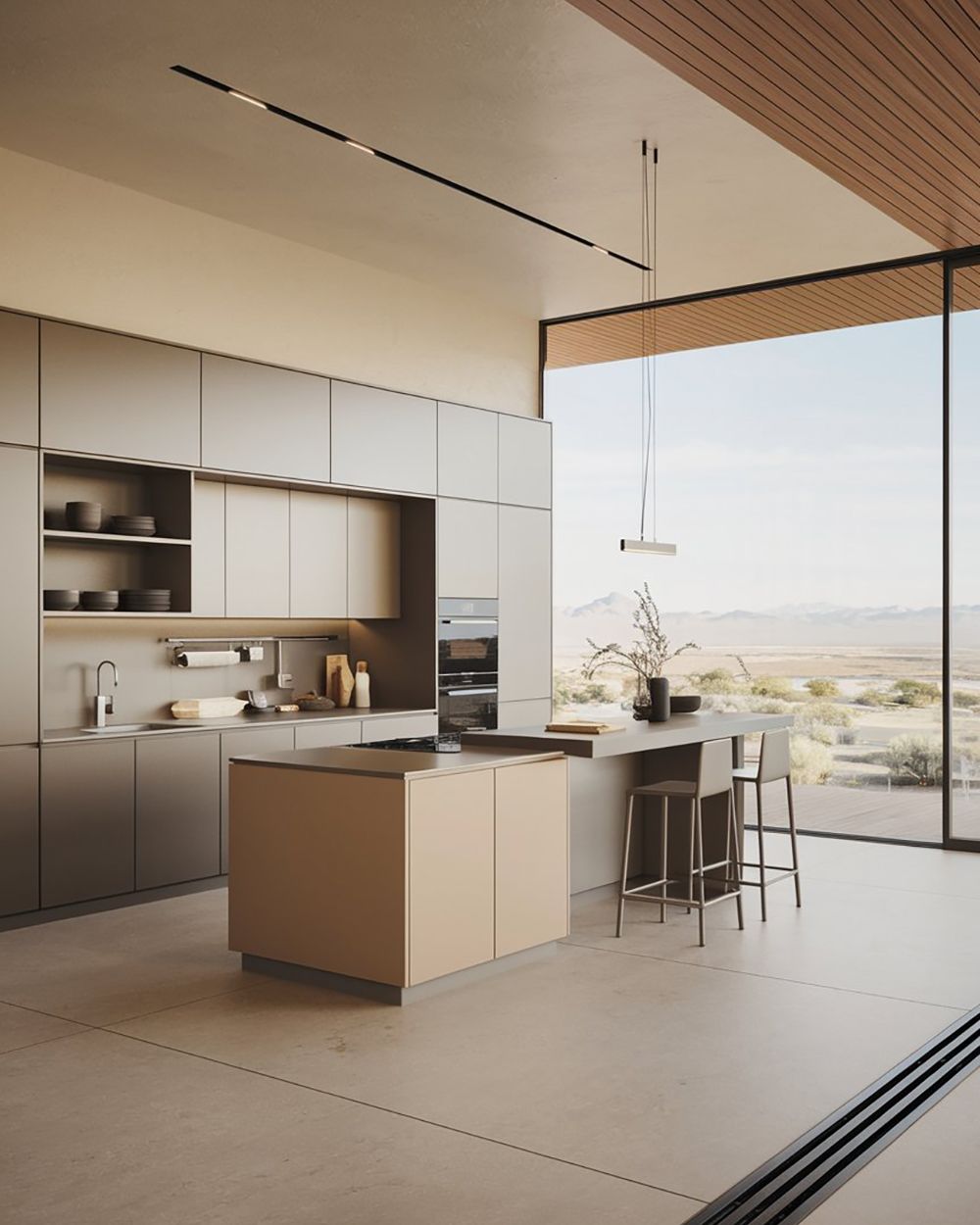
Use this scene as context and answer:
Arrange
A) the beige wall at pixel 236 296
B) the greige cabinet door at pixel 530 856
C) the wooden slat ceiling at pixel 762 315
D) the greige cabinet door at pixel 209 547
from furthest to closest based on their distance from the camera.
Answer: the wooden slat ceiling at pixel 762 315
the greige cabinet door at pixel 209 547
the beige wall at pixel 236 296
the greige cabinet door at pixel 530 856

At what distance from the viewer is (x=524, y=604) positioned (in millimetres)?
8789

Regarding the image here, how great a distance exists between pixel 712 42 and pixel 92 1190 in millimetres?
3952

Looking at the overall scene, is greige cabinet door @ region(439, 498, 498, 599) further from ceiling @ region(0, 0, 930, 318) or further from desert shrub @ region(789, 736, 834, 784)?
desert shrub @ region(789, 736, 834, 784)

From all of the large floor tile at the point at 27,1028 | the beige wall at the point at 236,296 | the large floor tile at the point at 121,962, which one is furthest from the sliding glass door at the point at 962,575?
the large floor tile at the point at 27,1028

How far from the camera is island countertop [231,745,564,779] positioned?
4.75 m

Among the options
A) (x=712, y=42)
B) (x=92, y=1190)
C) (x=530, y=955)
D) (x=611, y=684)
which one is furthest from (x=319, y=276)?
(x=611, y=684)

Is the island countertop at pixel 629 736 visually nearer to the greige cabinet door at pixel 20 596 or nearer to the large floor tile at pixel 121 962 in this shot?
the large floor tile at pixel 121 962

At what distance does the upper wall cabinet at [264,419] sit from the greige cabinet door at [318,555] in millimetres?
352

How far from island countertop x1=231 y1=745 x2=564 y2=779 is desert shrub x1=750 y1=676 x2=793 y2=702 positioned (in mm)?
10773

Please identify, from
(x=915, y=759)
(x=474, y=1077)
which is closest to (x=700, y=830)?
(x=474, y=1077)

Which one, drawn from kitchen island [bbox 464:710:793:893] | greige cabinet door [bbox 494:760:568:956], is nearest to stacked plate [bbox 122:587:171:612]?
kitchen island [bbox 464:710:793:893]

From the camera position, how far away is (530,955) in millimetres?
5281

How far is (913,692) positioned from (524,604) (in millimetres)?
7797

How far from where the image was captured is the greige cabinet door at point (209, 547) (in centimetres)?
695
